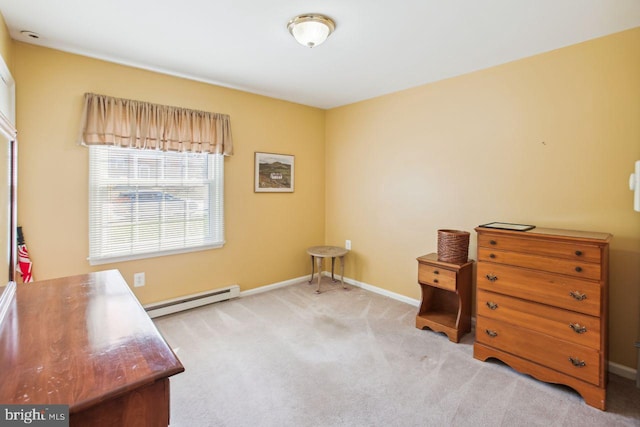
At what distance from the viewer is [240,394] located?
1.98m

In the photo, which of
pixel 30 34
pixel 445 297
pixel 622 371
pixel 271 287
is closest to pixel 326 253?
pixel 271 287

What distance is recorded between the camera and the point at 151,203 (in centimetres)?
306

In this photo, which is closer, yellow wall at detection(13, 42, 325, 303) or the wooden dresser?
the wooden dresser

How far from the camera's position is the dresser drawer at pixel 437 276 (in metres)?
2.70

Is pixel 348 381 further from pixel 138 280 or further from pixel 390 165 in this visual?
pixel 390 165

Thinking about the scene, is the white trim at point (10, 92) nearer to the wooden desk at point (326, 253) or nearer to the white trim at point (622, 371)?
the wooden desk at point (326, 253)

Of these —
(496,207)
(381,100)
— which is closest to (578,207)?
(496,207)

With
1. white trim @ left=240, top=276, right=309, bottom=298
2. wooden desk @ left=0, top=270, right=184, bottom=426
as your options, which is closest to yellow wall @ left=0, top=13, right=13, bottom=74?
wooden desk @ left=0, top=270, right=184, bottom=426

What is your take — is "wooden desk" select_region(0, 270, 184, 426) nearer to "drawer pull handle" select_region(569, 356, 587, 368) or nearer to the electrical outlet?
the electrical outlet

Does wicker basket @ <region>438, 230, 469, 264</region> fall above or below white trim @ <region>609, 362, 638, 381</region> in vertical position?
above

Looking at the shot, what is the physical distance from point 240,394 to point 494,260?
1.94 m

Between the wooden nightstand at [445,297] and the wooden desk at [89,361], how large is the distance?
2.31 meters

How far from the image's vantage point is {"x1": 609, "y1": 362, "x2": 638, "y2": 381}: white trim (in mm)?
2178

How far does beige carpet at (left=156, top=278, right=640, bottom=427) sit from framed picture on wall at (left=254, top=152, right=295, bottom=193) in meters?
1.53
